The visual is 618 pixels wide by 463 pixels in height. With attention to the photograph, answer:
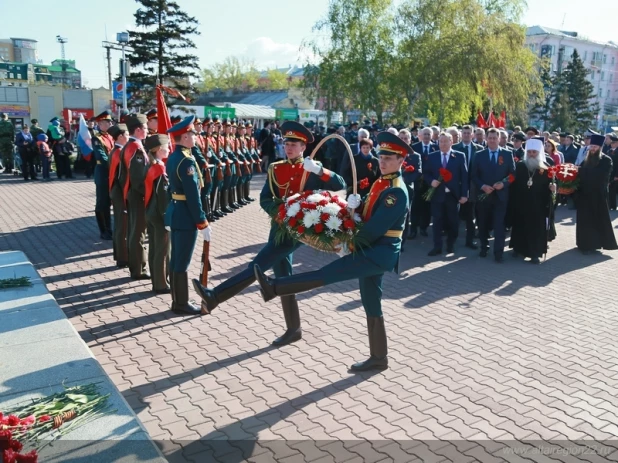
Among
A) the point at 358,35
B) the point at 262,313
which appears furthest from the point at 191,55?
the point at 262,313

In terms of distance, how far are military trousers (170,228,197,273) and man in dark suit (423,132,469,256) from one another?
504 centimetres

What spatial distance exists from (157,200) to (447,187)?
5238mm

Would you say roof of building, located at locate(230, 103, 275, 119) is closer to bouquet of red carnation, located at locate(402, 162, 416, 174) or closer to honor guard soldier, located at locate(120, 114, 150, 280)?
bouquet of red carnation, located at locate(402, 162, 416, 174)

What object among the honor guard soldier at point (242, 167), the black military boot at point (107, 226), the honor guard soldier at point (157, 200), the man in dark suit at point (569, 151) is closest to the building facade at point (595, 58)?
the man in dark suit at point (569, 151)

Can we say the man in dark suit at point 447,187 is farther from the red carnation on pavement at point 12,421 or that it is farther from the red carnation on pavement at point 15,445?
the red carnation on pavement at point 15,445

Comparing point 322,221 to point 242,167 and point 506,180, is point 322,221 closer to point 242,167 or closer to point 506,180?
point 506,180

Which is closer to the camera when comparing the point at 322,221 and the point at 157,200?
the point at 322,221

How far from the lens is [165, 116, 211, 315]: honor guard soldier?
19.9 feet

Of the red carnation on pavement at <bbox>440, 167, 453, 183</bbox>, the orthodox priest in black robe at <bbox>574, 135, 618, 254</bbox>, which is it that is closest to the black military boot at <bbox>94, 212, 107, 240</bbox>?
the red carnation on pavement at <bbox>440, 167, 453, 183</bbox>

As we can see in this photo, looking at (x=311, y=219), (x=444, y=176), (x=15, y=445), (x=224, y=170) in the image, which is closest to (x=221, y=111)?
(x=224, y=170)

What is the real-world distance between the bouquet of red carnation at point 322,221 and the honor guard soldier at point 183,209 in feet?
5.30

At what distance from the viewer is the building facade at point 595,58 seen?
245 ft

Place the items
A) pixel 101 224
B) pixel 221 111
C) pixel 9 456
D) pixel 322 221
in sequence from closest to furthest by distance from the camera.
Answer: pixel 9 456, pixel 322 221, pixel 101 224, pixel 221 111

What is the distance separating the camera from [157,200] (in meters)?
7.02
